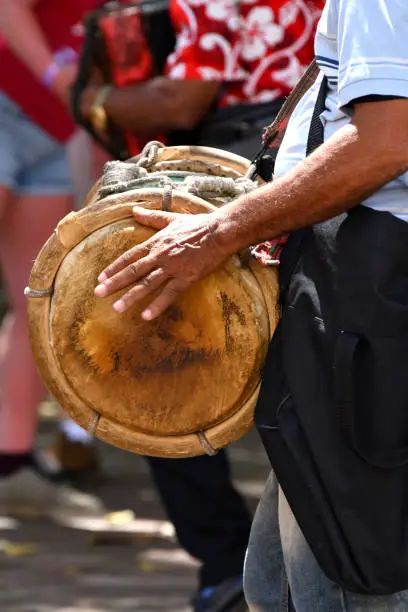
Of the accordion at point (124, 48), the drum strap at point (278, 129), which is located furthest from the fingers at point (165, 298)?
the accordion at point (124, 48)

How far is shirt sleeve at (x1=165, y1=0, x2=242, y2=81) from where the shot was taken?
3.39 metres

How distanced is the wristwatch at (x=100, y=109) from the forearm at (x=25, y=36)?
33.2 inches

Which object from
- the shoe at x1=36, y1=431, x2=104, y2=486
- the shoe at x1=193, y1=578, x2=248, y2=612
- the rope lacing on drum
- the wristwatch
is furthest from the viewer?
the shoe at x1=36, y1=431, x2=104, y2=486

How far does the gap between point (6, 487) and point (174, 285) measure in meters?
2.95

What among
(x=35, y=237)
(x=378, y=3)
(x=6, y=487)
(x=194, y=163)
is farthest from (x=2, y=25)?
(x=378, y=3)

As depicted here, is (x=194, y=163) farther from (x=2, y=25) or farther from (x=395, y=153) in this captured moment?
(x=2, y=25)

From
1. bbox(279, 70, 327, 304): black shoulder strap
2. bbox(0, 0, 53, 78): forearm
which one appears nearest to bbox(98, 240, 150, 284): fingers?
bbox(279, 70, 327, 304): black shoulder strap

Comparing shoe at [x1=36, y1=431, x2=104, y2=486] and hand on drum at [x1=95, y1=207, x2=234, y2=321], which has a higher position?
hand on drum at [x1=95, y1=207, x2=234, y2=321]

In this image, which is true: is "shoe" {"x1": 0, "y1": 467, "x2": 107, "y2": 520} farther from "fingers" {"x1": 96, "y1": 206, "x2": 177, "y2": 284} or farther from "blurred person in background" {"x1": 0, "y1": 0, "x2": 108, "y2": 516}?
"fingers" {"x1": 96, "y1": 206, "x2": 177, "y2": 284}

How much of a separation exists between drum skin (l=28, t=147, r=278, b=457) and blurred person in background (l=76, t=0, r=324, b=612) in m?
1.02

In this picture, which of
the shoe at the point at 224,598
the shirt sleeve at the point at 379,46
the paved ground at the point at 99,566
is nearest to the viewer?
the shirt sleeve at the point at 379,46

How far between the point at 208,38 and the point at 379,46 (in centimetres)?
140

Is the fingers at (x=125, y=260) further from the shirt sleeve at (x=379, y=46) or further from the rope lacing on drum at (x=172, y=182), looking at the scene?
the shirt sleeve at (x=379, y=46)

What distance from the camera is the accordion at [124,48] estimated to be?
3.75 metres
